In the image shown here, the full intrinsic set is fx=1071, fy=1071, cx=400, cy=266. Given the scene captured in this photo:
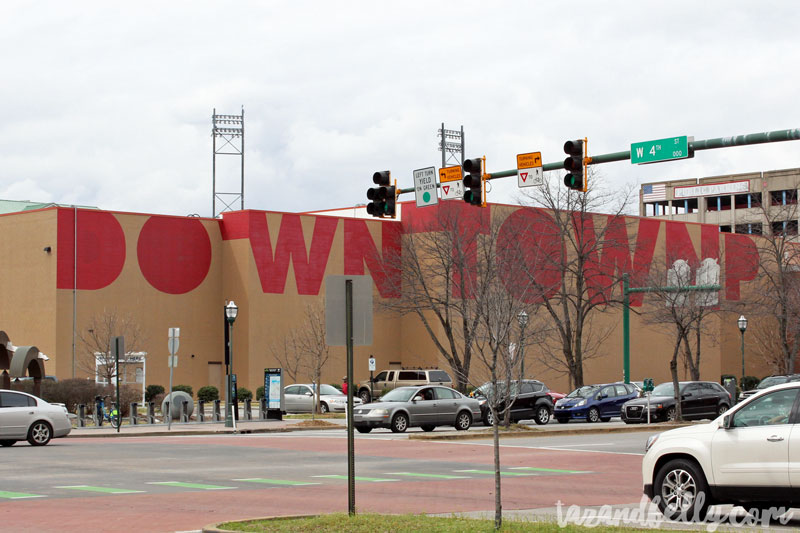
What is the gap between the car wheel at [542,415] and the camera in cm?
3988

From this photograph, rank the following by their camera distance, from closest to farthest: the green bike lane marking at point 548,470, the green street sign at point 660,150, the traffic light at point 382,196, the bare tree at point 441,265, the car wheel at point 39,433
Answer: the green street sign at point 660,150 < the green bike lane marking at point 548,470 < the traffic light at point 382,196 < the car wheel at point 39,433 < the bare tree at point 441,265

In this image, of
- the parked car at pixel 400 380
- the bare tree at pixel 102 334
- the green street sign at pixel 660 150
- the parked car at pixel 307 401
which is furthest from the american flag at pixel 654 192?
the green street sign at pixel 660 150

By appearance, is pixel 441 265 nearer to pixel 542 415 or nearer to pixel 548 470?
pixel 542 415

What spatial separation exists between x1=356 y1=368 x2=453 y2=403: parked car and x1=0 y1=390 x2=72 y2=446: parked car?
27911 millimetres

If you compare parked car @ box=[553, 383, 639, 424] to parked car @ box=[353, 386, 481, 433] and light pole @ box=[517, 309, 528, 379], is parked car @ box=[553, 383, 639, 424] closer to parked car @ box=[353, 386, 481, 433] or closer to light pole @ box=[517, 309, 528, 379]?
parked car @ box=[353, 386, 481, 433]

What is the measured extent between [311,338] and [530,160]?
38.2 meters

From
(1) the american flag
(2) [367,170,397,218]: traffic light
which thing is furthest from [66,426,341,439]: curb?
(1) the american flag

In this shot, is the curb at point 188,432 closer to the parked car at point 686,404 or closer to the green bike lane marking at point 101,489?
the parked car at point 686,404

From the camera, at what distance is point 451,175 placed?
23.5 m

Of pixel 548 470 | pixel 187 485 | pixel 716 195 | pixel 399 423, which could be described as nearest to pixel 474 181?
pixel 548 470

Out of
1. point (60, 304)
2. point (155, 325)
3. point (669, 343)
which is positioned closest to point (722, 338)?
point (669, 343)

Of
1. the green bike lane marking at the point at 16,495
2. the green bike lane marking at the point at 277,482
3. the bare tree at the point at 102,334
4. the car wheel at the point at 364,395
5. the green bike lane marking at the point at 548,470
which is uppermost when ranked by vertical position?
the bare tree at the point at 102,334

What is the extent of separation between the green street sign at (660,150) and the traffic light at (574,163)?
1066 millimetres

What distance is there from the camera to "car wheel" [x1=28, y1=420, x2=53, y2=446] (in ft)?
89.0
